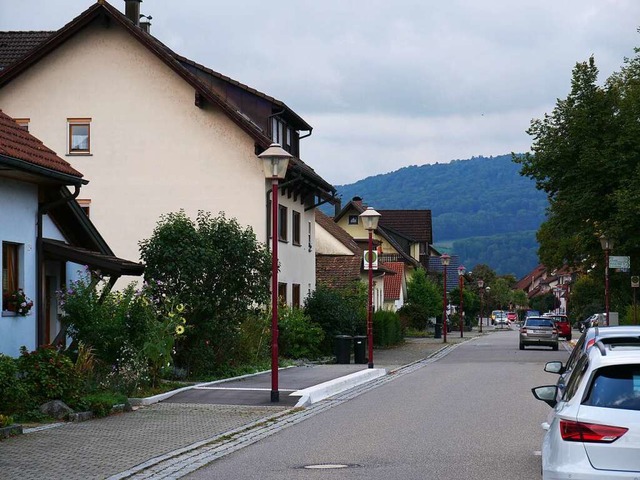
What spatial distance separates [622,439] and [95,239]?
57.9 ft

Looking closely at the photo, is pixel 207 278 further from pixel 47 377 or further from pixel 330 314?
pixel 330 314

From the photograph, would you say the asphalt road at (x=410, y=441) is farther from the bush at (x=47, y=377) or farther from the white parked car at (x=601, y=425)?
the white parked car at (x=601, y=425)

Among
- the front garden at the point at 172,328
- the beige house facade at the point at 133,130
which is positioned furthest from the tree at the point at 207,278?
the beige house facade at the point at 133,130

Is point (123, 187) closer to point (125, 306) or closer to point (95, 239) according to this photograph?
point (95, 239)

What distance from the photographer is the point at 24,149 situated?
1972 centimetres

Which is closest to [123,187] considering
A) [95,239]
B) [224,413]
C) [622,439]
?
[95,239]

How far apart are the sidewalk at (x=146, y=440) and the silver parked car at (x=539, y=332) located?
3211cm

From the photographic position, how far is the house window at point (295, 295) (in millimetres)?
41750

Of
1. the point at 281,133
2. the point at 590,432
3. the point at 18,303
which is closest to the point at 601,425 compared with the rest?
the point at 590,432

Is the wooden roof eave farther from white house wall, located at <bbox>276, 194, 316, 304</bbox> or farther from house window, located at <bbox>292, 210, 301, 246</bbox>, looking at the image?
house window, located at <bbox>292, 210, 301, 246</bbox>

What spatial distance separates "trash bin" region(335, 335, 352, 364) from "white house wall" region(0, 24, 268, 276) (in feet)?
14.1

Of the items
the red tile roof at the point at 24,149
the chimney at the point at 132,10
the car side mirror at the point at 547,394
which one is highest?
the chimney at the point at 132,10

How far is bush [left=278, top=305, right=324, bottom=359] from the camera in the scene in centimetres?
3475

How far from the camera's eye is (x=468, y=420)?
58.0 feet
